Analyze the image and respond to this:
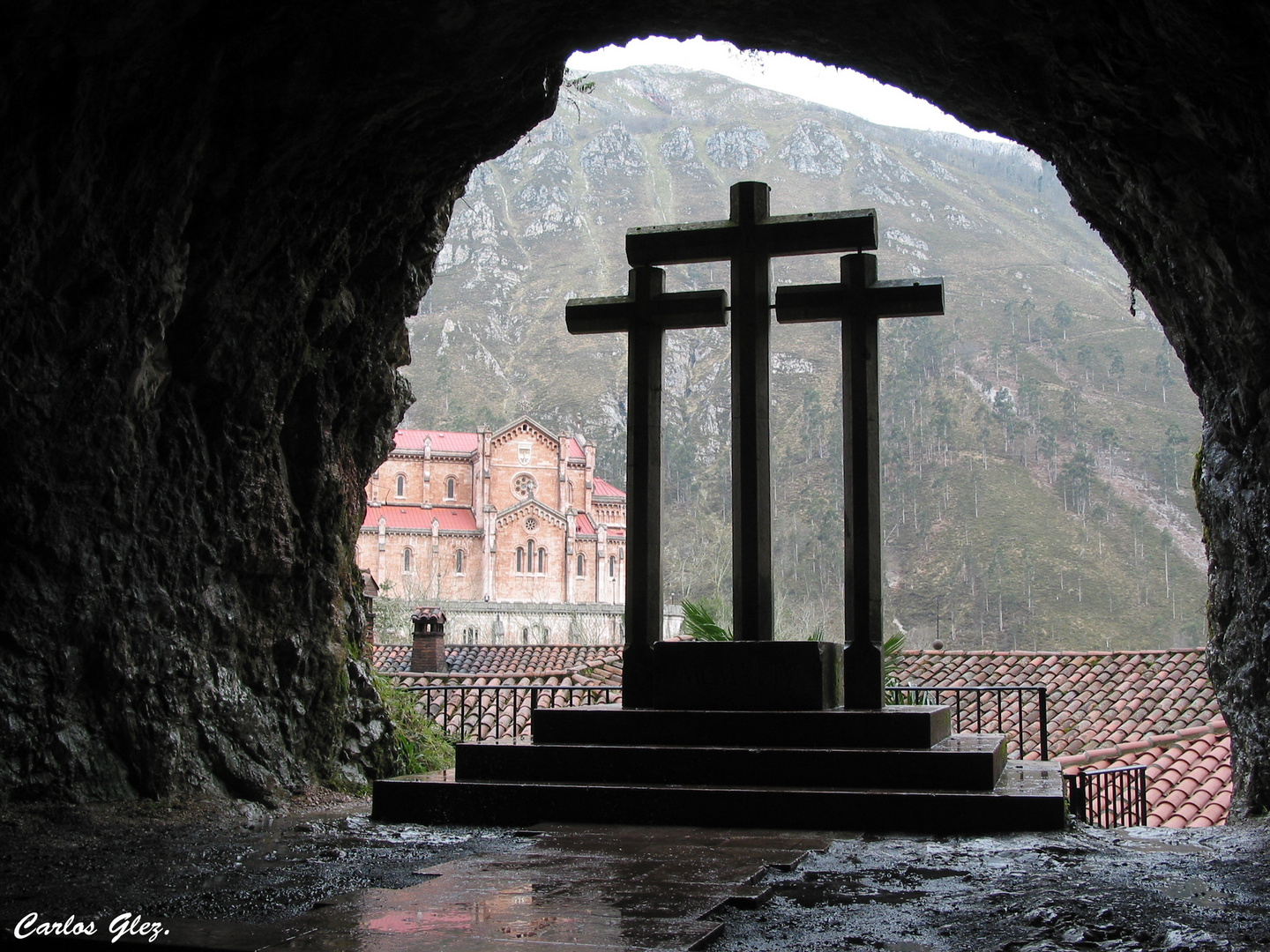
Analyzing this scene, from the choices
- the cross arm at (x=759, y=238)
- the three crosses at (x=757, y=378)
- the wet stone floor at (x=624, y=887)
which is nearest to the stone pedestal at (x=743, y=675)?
the three crosses at (x=757, y=378)

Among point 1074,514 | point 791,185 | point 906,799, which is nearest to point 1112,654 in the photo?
point 906,799

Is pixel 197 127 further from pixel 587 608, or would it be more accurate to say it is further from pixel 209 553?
pixel 587 608

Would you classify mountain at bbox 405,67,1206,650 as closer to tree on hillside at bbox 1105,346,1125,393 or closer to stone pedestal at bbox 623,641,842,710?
tree on hillside at bbox 1105,346,1125,393

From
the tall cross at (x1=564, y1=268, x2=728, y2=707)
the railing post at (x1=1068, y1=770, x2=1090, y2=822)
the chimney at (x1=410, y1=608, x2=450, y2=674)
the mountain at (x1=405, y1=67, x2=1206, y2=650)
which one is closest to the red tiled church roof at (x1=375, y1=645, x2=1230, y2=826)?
the railing post at (x1=1068, y1=770, x2=1090, y2=822)

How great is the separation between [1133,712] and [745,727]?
9.76 m

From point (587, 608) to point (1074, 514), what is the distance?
38.9 metres

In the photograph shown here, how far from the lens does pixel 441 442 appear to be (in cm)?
6438

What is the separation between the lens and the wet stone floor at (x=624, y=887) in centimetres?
270

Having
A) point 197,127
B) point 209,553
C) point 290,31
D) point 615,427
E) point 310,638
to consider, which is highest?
point 615,427

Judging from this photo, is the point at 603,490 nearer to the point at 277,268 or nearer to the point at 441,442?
the point at 441,442

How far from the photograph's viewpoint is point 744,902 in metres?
3.06

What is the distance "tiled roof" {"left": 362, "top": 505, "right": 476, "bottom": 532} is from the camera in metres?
59.5

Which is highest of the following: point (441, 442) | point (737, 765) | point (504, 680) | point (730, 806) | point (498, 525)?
point (441, 442)

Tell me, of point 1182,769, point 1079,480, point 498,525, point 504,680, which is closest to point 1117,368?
point 1079,480
